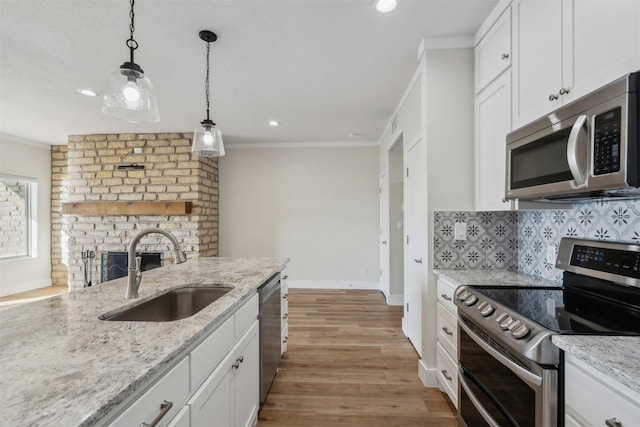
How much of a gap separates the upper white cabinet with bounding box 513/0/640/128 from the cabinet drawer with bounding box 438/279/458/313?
105 centimetres

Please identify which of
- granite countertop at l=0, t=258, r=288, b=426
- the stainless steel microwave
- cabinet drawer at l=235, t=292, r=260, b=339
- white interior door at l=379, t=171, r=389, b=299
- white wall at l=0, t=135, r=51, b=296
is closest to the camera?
granite countertop at l=0, t=258, r=288, b=426

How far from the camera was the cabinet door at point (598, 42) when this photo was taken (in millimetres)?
993

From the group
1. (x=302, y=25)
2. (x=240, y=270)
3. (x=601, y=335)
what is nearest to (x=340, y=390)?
(x=240, y=270)

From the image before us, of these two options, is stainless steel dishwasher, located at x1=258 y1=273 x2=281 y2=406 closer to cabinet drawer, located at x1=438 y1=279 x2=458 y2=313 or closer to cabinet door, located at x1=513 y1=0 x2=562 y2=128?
cabinet drawer, located at x1=438 y1=279 x2=458 y2=313

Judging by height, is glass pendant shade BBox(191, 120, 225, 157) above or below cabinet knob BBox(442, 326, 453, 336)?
above

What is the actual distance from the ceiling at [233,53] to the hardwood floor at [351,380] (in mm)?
2610

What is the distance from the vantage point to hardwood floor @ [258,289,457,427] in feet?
6.17

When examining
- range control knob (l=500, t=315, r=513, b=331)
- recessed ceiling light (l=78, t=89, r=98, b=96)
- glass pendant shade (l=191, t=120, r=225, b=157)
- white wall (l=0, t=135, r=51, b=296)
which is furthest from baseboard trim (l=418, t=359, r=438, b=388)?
white wall (l=0, t=135, r=51, b=296)

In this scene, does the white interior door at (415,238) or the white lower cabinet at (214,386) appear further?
the white interior door at (415,238)

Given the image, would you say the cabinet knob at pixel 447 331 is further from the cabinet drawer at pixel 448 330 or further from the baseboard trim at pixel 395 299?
the baseboard trim at pixel 395 299

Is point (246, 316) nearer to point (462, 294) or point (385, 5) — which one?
point (462, 294)

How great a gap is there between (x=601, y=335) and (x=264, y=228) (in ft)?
15.6

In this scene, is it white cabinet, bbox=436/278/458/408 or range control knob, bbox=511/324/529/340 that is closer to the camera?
range control knob, bbox=511/324/529/340

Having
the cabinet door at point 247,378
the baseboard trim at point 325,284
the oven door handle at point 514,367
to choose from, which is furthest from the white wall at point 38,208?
the oven door handle at point 514,367
